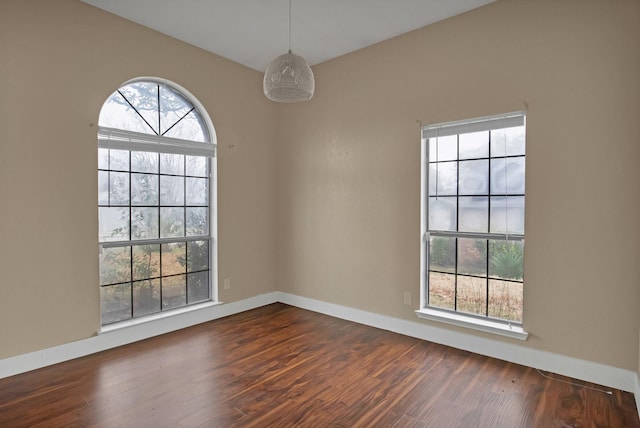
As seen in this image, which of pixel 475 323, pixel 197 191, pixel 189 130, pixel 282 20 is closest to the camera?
pixel 475 323

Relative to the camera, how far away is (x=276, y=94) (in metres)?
2.67

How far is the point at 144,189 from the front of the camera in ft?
11.7

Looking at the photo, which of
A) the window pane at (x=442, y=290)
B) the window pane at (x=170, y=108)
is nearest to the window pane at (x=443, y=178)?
the window pane at (x=442, y=290)

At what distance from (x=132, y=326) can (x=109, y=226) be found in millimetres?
979

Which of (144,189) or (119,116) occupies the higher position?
(119,116)

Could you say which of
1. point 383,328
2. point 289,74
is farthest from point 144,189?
point 383,328

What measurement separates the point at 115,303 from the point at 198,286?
88 cm

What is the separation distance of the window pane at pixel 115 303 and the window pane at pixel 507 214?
3520 mm

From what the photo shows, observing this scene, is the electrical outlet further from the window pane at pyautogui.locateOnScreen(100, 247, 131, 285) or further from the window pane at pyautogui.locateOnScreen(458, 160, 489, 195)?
the window pane at pyautogui.locateOnScreen(100, 247, 131, 285)

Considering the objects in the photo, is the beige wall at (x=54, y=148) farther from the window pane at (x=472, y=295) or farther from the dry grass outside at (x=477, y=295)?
the window pane at (x=472, y=295)

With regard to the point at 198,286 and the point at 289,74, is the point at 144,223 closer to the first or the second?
the point at 198,286

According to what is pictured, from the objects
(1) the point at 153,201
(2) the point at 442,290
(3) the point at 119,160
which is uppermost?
(3) the point at 119,160

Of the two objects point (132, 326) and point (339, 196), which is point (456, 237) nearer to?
point (339, 196)

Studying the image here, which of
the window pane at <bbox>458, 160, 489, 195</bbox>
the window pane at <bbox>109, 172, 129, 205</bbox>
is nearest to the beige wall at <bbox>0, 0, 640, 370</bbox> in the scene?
the window pane at <bbox>109, 172, 129, 205</bbox>
